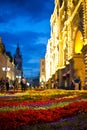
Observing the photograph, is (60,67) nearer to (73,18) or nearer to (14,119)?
(73,18)

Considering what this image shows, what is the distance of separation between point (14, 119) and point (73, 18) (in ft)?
182

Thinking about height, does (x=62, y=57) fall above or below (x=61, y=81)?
above

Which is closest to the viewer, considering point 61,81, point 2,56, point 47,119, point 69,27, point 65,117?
point 47,119

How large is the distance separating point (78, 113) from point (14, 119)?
2.91 metres

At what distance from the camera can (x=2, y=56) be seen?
117 meters

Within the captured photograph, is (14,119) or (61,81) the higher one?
(61,81)

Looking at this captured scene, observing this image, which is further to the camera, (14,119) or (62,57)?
(62,57)

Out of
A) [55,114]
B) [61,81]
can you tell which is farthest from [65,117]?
[61,81]

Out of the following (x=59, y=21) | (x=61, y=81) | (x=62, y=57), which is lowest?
(x=61, y=81)

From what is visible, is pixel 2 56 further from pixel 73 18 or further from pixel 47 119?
pixel 47 119

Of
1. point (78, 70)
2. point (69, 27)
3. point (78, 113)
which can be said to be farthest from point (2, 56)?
point (78, 113)

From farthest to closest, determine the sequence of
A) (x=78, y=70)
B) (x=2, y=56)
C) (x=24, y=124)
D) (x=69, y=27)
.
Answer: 1. (x=2, y=56)
2. (x=69, y=27)
3. (x=78, y=70)
4. (x=24, y=124)

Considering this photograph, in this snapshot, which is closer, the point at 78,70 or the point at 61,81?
the point at 78,70

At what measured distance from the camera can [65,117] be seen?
12.0 metres
